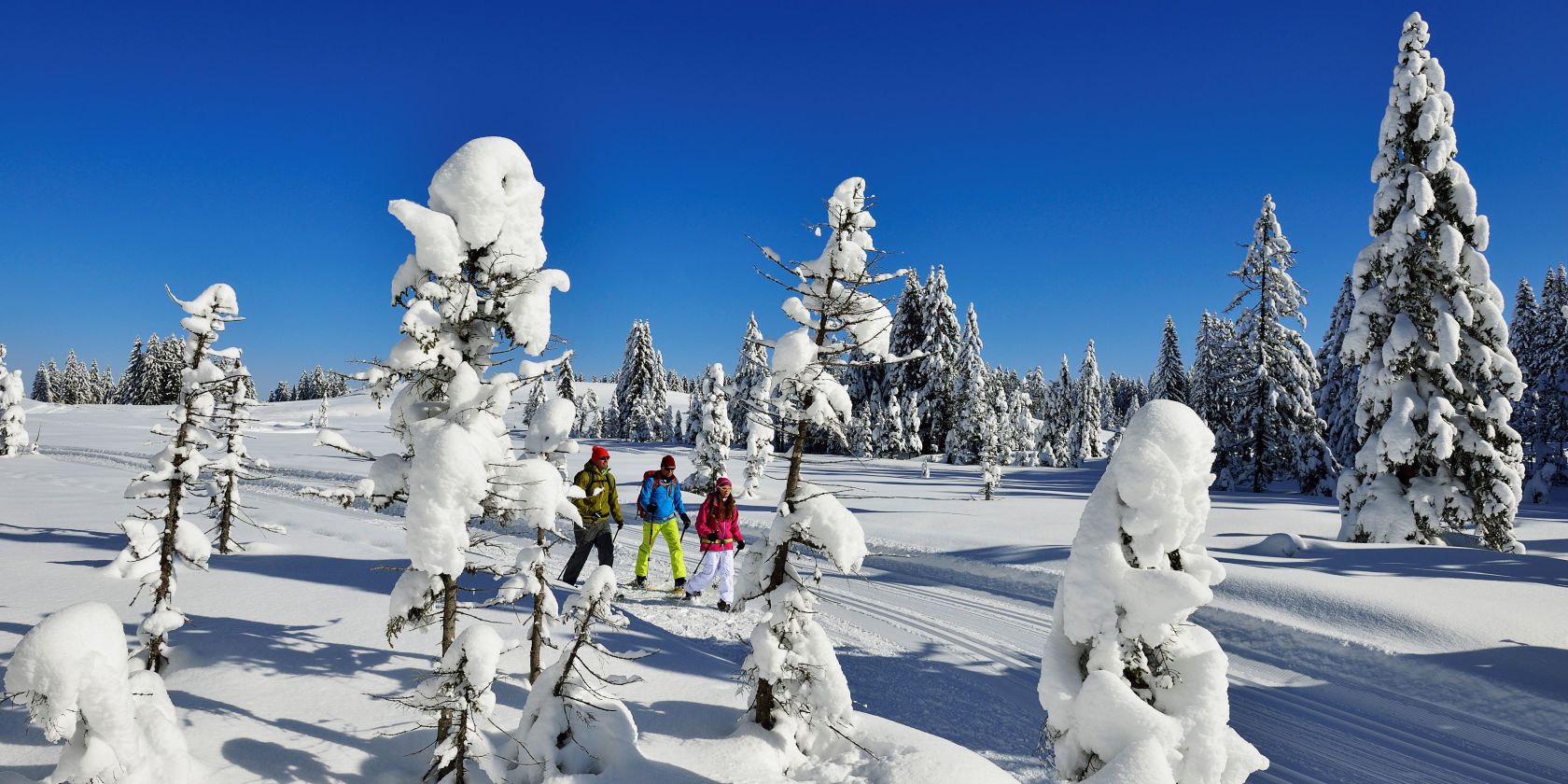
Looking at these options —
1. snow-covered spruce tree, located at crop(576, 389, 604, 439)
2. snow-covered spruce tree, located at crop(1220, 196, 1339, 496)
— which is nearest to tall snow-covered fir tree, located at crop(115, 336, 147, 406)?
snow-covered spruce tree, located at crop(576, 389, 604, 439)

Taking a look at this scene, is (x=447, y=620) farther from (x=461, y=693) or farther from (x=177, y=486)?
(x=177, y=486)

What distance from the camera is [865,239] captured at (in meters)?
6.33

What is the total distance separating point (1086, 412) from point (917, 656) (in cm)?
6750

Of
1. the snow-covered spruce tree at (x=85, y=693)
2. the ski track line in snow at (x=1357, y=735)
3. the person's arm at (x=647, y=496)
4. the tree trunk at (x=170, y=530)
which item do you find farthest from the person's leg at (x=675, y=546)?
the snow-covered spruce tree at (x=85, y=693)

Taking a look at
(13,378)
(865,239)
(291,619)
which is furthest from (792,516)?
(13,378)

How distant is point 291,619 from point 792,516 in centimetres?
609

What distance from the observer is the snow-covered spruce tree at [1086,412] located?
230 feet

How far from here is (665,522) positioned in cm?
1125

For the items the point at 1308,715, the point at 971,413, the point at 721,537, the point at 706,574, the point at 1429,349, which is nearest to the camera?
the point at 1308,715

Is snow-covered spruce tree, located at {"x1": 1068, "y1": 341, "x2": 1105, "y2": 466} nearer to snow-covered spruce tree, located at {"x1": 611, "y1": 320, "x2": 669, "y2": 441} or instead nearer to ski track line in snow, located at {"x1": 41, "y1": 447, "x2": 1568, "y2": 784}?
snow-covered spruce tree, located at {"x1": 611, "y1": 320, "x2": 669, "y2": 441}

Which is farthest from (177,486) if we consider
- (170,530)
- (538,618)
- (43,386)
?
(43,386)

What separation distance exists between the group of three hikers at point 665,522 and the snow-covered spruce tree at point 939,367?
41.8m

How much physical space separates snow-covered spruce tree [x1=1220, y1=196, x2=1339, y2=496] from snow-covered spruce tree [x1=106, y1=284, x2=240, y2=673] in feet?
127

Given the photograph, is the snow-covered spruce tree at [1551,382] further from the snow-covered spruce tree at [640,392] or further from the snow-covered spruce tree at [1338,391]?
the snow-covered spruce tree at [640,392]
